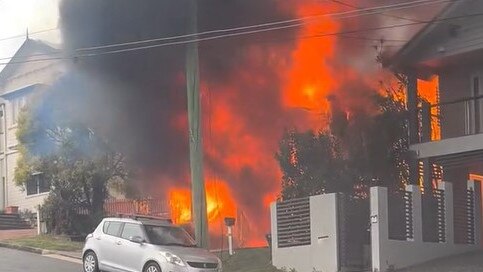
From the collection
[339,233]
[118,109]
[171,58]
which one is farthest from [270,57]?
[339,233]

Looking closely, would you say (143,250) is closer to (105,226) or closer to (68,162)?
(105,226)

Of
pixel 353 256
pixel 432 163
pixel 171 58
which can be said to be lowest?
pixel 353 256

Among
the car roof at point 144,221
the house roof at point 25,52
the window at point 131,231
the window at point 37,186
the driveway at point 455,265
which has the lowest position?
the driveway at point 455,265

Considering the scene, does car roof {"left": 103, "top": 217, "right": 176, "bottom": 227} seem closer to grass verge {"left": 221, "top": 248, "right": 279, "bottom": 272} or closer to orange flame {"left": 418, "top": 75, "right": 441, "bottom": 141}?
grass verge {"left": 221, "top": 248, "right": 279, "bottom": 272}

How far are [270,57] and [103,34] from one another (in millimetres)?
5548

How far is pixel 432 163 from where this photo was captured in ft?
58.9

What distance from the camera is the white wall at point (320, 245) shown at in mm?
14602

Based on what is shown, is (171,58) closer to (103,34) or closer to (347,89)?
(103,34)

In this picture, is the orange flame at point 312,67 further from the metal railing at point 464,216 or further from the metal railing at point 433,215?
the metal railing at point 433,215

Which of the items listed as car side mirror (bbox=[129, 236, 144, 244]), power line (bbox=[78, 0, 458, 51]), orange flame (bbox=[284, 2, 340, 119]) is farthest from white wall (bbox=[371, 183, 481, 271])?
orange flame (bbox=[284, 2, 340, 119])

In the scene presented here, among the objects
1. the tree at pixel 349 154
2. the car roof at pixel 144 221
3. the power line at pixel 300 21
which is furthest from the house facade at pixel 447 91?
the car roof at pixel 144 221

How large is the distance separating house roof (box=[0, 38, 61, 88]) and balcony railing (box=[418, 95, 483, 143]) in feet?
39.9

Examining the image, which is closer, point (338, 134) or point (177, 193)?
point (338, 134)

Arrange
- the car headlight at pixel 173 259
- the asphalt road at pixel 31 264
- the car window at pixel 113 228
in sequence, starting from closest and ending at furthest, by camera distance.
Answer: the car headlight at pixel 173 259, the car window at pixel 113 228, the asphalt road at pixel 31 264
